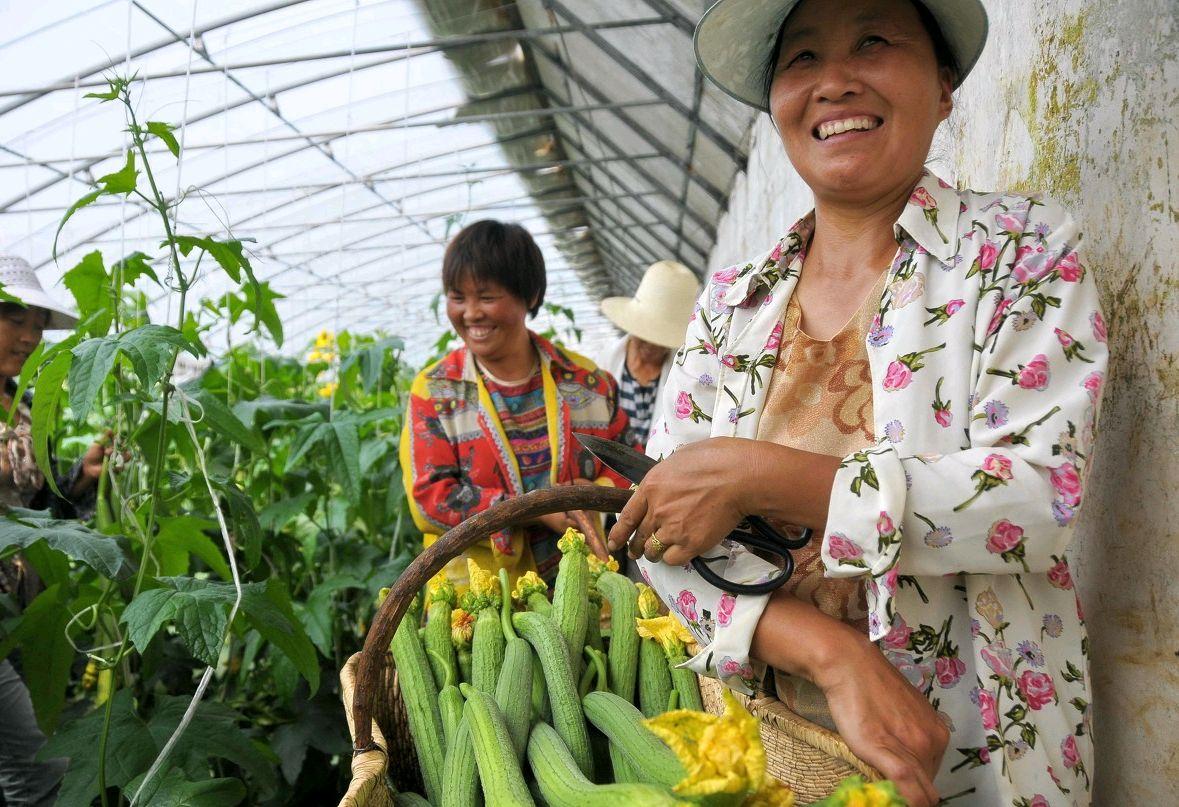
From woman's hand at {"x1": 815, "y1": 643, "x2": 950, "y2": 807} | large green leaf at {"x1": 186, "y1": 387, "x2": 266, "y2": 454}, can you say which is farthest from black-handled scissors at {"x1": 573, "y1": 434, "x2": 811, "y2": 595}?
large green leaf at {"x1": 186, "y1": 387, "x2": 266, "y2": 454}

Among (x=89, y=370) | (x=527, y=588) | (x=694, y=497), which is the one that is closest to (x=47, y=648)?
(x=89, y=370)

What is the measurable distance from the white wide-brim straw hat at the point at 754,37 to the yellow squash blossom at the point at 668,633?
2.80ft

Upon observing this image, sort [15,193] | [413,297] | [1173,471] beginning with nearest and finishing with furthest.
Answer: [1173,471], [15,193], [413,297]

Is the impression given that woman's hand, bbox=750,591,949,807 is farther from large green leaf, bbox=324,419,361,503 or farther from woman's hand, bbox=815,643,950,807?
large green leaf, bbox=324,419,361,503

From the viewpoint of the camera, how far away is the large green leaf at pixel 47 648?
5.77 feet

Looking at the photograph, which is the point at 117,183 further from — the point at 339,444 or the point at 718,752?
the point at 718,752

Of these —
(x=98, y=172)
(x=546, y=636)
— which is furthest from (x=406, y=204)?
(x=546, y=636)

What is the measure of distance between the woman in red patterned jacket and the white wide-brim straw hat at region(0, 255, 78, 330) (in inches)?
44.7

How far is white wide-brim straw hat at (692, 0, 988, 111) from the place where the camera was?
117 cm

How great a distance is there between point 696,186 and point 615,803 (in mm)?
9131

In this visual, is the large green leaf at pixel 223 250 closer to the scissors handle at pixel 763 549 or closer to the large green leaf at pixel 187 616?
the large green leaf at pixel 187 616

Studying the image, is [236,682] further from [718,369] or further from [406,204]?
[406,204]

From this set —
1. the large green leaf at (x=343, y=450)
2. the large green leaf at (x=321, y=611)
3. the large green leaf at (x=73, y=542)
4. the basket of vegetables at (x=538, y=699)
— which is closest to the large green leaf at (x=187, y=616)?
the large green leaf at (x=73, y=542)

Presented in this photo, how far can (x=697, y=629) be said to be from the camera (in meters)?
1.17
